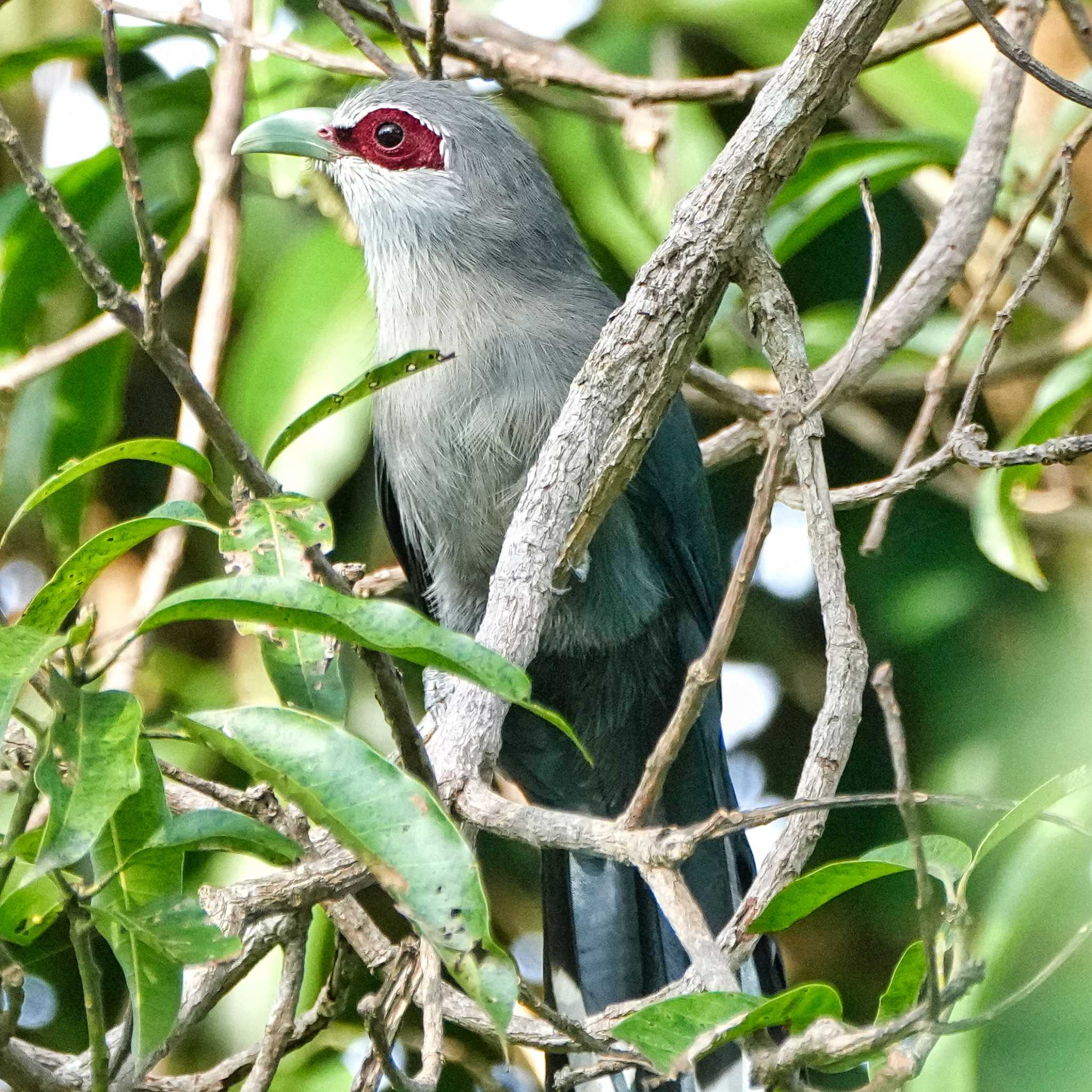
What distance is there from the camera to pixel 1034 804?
68.2 inches

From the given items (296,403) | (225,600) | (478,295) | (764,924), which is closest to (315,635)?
(225,600)

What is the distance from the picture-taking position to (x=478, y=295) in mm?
3379

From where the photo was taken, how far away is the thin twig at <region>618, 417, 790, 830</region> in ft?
5.31

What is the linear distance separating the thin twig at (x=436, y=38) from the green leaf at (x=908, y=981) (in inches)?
87.9

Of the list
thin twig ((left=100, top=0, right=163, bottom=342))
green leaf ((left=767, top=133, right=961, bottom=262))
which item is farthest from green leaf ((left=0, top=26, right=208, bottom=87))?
thin twig ((left=100, top=0, right=163, bottom=342))

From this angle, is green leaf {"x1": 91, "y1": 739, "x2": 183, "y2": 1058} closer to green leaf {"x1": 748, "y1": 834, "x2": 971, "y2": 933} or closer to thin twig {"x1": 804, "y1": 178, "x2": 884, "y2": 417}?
green leaf {"x1": 748, "y1": 834, "x2": 971, "y2": 933}

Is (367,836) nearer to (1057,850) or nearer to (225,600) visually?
(225,600)

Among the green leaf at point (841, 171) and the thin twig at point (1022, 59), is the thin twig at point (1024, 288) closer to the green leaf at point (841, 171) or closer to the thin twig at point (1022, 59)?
the thin twig at point (1022, 59)

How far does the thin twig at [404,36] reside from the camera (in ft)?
9.66

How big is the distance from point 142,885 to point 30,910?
145mm

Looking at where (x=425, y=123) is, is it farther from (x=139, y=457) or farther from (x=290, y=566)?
(x=290, y=566)

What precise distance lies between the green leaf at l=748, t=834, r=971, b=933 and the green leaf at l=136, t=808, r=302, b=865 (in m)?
0.66

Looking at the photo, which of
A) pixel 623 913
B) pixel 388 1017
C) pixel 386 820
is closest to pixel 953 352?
pixel 623 913

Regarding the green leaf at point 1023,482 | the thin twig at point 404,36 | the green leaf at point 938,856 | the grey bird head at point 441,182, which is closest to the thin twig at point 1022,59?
the green leaf at point 1023,482
